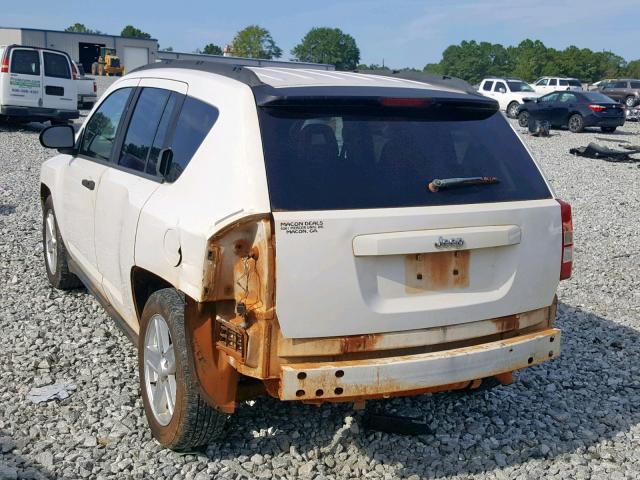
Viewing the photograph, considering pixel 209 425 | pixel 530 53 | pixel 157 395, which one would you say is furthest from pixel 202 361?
pixel 530 53

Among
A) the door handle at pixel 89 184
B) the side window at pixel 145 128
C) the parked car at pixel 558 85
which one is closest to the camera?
the side window at pixel 145 128

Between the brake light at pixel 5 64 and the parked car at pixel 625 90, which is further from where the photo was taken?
the parked car at pixel 625 90

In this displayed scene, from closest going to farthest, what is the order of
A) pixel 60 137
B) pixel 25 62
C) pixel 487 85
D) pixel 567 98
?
pixel 60 137 < pixel 25 62 < pixel 567 98 < pixel 487 85

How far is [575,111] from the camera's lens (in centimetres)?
2711

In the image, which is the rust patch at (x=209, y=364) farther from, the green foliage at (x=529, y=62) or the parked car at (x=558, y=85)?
the green foliage at (x=529, y=62)

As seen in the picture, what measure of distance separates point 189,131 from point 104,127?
1.51 m

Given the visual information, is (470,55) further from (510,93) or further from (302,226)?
(302,226)

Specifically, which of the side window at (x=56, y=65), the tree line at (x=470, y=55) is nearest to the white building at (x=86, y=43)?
the tree line at (x=470, y=55)

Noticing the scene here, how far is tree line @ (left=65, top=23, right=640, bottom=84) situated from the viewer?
333ft

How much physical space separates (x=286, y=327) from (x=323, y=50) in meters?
140

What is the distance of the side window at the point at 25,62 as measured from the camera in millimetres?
18359

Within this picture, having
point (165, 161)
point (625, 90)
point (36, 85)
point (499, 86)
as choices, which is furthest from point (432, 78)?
point (625, 90)

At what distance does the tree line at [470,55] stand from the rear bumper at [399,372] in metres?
103

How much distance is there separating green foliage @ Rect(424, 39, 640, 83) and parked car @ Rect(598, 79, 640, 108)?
37201mm
